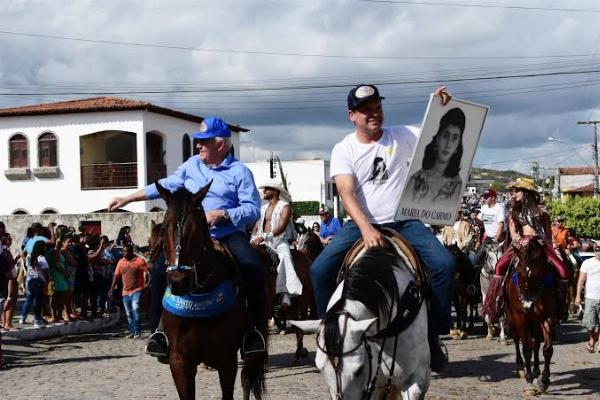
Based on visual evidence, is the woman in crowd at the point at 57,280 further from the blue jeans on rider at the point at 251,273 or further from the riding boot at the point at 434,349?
the riding boot at the point at 434,349

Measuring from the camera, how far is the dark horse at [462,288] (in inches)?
651

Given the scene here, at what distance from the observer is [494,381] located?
11.3m

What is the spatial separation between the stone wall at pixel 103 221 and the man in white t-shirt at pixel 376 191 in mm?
26412

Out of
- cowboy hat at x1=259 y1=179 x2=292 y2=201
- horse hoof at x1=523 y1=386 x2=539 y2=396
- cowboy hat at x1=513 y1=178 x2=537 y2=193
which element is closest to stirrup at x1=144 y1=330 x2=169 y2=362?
horse hoof at x1=523 y1=386 x2=539 y2=396

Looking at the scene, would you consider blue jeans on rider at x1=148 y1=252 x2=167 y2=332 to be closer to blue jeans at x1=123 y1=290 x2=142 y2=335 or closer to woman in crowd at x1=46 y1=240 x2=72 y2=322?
blue jeans at x1=123 y1=290 x2=142 y2=335

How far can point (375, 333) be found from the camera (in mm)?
5168

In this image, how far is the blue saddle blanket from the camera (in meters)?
6.86

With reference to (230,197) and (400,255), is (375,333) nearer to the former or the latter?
(400,255)

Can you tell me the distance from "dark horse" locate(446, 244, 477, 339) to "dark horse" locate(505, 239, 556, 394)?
17.8 ft

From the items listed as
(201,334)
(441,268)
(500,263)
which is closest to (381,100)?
(441,268)

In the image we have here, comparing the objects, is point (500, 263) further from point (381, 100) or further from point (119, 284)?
point (119, 284)

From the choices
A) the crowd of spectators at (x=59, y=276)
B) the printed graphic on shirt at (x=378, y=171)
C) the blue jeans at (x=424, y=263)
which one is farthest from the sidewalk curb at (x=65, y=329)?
the printed graphic on shirt at (x=378, y=171)

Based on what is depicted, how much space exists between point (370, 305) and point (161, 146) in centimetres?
3985

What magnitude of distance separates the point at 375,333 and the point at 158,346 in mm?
2455
